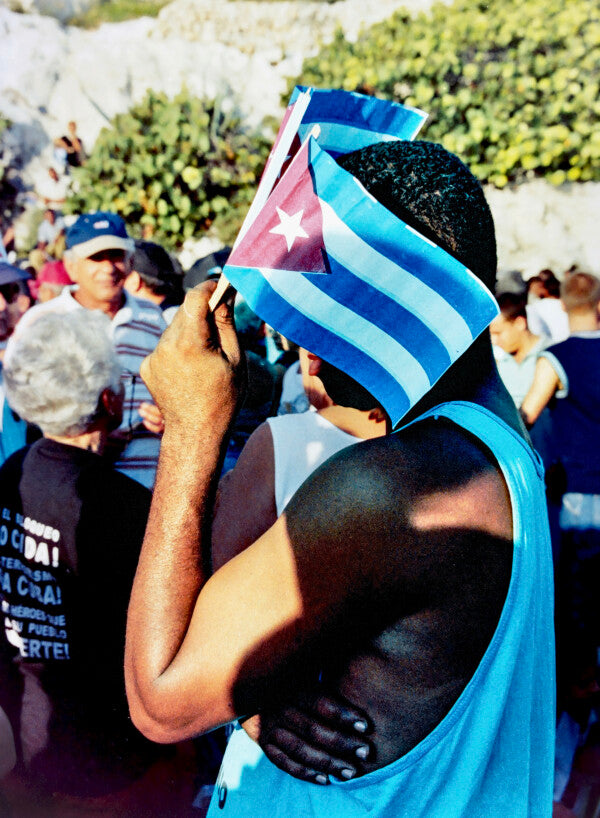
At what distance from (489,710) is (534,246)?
870 centimetres

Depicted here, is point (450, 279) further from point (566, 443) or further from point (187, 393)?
point (566, 443)

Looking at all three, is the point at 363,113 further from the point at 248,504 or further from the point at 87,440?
the point at 87,440

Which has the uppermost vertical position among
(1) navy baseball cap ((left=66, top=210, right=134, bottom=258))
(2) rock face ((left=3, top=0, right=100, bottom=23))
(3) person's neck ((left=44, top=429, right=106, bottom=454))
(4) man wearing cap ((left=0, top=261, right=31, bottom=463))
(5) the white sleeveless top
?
(2) rock face ((left=3, top=0, right=100, bottom=23))

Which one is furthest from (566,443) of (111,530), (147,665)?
(147,665)

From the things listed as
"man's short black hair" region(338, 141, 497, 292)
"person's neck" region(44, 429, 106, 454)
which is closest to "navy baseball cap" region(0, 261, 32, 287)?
"person's neck" region(44, 429, 106, 454)

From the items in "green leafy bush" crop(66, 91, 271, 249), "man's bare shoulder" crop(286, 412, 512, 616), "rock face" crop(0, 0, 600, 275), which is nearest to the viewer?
"man's bare shoulder" crop(286, 412, 512, 616)

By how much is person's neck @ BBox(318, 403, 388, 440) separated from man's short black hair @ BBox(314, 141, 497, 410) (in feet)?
1.21

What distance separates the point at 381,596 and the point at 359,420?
22.1 inches

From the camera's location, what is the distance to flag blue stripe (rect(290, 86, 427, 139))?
1.48 metres

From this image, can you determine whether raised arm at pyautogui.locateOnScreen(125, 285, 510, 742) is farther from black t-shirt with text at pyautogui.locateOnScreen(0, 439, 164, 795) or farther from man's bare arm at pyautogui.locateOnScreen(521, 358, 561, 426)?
man's bare arm at pyautogui.locateOnScreen(521, 358, 561, 426)

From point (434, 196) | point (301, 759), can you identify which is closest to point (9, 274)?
point (434, 196)

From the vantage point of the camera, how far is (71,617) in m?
2.04

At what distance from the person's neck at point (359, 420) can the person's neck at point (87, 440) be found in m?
1.10

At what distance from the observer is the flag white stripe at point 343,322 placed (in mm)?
1173
